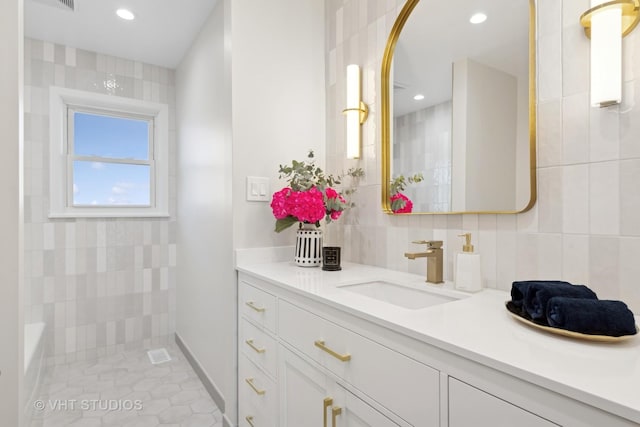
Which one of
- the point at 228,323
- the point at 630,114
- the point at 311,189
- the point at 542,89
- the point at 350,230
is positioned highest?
the point at 542,89

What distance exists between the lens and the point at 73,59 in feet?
8.59

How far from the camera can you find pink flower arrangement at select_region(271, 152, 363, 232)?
5.14 ft

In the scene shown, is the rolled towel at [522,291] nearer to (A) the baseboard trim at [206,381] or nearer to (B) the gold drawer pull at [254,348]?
(B) the gold drawer pull at [254,348]

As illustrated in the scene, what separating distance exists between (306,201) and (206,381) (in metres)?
1.47

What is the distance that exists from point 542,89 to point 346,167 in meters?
0.99

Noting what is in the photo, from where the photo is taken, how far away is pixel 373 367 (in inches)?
33.9

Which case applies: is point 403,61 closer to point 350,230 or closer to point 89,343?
point 350,230

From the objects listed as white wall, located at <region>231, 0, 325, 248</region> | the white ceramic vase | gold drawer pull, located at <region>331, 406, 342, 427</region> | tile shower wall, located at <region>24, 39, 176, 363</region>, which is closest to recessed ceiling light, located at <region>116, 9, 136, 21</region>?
tile shower wall, located at <region>24, 39, 176, 363</region>

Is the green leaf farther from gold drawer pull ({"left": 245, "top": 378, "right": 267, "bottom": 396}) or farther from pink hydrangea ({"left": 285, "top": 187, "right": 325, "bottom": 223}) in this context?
gold drawer pull ({"left": 245, "top": 378, "right": 267, "bottom": 396})

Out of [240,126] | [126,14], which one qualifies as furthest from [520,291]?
[126,14]

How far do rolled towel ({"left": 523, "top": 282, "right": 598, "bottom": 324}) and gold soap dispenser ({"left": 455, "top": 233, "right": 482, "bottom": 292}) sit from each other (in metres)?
0.31

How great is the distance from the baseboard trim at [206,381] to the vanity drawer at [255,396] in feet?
0.70

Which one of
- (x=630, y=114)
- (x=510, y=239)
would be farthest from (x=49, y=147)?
(x=630, y=114)

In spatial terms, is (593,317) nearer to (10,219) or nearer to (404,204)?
(404,204)
